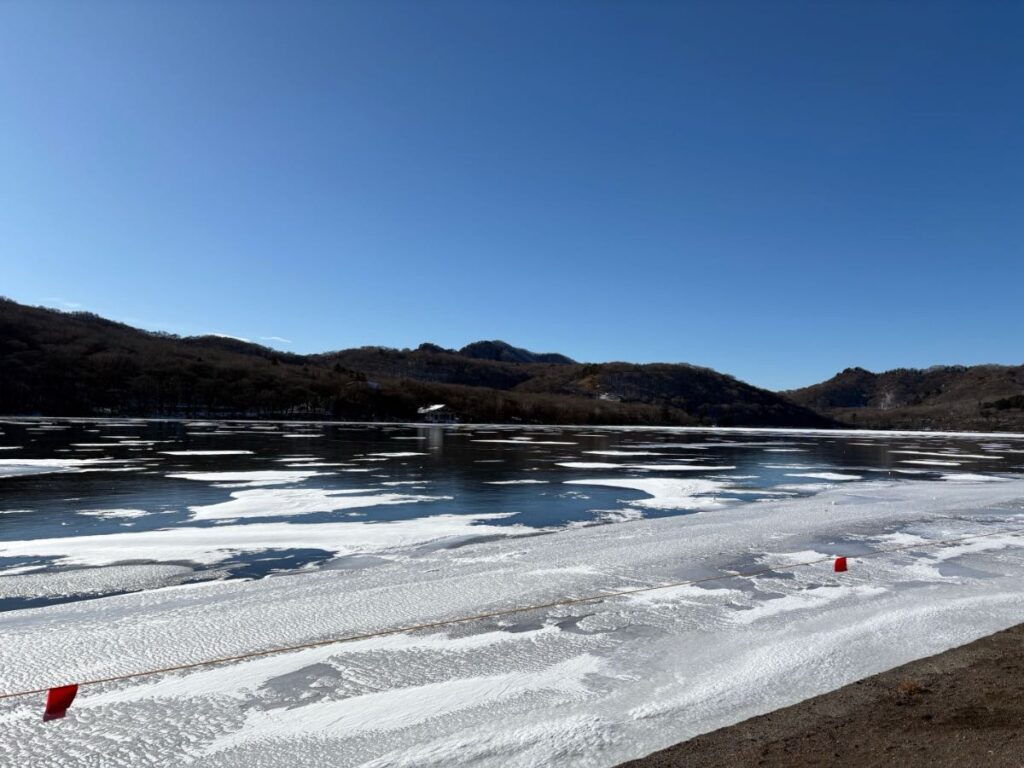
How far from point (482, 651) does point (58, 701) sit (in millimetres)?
3064

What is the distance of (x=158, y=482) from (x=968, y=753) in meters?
17.3

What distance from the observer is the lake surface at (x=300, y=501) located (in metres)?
8.30

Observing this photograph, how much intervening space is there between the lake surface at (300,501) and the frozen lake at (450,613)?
88mm

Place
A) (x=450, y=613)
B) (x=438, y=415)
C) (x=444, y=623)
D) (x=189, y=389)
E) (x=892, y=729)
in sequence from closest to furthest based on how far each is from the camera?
(x=892, y=729) → (x=444, y=623) → (x=450, y=613) → (x=438, y=415) → (x=189, y=389)

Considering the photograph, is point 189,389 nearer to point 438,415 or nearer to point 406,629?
point 438,415

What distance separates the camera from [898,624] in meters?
6.21

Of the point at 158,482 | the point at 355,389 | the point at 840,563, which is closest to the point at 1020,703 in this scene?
the point at 840,563

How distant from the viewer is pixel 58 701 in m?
4.18

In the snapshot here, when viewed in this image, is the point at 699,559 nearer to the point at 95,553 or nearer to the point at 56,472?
the point at 95,553

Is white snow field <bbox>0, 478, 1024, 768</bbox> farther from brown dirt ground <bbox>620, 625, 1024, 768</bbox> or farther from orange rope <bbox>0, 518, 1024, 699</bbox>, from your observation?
brown dirt ground <bbox>620, 625, 1024, 768</bbox>

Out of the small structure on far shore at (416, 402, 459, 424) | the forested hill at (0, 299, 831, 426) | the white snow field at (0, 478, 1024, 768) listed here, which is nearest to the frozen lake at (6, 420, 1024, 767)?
the white snow field at (0, 478, 1024, 768)

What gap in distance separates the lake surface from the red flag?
111 inches

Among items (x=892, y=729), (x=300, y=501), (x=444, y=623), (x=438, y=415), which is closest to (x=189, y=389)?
(x=438, y=415)

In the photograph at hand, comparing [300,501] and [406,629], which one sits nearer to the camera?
[406,629]
